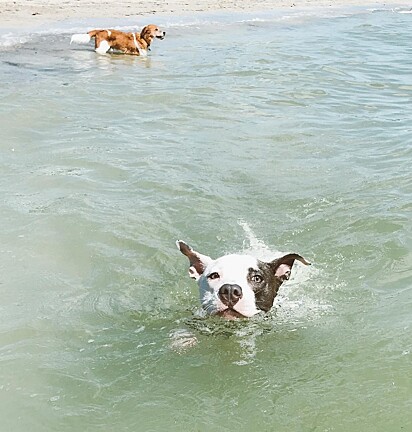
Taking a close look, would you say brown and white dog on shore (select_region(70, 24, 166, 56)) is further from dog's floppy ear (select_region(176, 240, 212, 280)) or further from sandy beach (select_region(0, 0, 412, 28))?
dog's floppy ear (select_region(176, 240, 212, 280))

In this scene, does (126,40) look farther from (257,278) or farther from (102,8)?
(257,278)

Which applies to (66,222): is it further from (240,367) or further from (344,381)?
(344,381)

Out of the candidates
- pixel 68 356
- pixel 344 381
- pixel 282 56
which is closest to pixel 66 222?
pixel 68 356

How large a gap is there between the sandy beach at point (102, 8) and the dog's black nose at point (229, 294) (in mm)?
18094

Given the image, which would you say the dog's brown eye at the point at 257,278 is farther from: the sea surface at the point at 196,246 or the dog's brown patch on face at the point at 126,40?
the dog's brown patch on face at the point at 126,40

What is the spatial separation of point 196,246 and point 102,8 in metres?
20.7

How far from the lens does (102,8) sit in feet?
85.1

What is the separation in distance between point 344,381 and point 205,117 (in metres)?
7.83

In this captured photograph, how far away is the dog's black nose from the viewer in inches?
198

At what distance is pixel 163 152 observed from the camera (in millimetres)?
9914

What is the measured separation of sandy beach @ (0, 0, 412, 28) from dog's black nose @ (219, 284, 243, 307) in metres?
18.1

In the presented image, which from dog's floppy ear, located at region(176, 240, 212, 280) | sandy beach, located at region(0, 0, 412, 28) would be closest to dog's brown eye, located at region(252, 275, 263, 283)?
dog's floppy ear, located at region(176, 240, 212, 280)

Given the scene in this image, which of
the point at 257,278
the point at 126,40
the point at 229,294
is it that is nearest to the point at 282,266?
the point at 257,278

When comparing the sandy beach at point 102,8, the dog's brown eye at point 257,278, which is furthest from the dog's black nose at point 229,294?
the sandy beach at point 102,8
